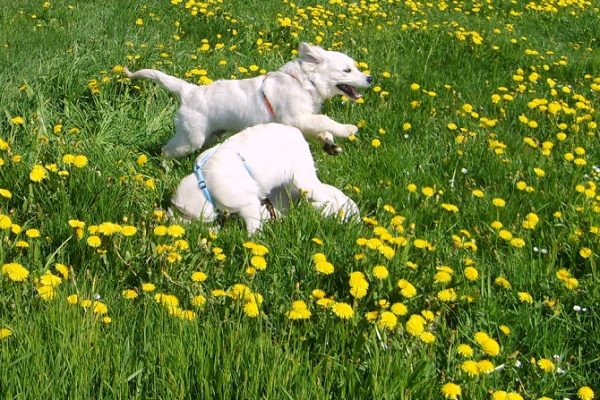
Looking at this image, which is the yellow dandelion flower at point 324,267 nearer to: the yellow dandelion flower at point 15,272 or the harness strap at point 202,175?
the harness strap at point 202,175

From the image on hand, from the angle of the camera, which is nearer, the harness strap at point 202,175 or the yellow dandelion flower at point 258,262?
the yellow dandelion flower at point 258,262

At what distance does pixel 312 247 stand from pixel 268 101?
1.65m

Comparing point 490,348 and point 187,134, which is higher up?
point 490,348

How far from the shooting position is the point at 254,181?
331cm

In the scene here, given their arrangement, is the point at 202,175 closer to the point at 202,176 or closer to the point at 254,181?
the point at 202,176

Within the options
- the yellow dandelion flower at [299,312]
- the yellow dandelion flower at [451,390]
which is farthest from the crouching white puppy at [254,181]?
the yellow dandelion flower at [451,390]

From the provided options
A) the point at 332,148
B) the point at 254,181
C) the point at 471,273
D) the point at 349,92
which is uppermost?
the point at 471,273

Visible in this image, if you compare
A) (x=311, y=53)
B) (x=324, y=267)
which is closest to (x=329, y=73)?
(x=311, y=53)

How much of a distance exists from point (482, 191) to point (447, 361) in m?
1.77

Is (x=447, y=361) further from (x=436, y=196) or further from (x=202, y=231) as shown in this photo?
(x=436, y=196)

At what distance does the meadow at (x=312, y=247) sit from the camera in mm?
1940

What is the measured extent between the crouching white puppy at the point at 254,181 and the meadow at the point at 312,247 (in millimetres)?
118

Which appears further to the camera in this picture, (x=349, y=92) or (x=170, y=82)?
(x=349, y=92)

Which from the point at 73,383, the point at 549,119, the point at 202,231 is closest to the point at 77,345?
the point at 73,383
